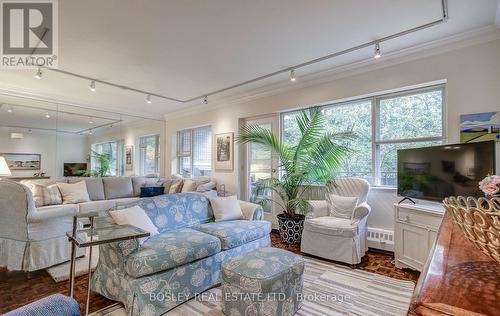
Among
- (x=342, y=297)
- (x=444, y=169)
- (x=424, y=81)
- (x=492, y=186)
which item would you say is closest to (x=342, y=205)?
(x=444, y=169)

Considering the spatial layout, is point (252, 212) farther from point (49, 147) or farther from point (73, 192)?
point (49, 147)

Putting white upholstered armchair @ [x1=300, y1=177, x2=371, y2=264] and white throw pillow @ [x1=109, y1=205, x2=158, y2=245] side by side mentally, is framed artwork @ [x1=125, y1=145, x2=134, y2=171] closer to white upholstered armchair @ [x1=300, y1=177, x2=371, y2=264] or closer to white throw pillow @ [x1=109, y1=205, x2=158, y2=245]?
white throw pillow @ [x1=109, y1=205, x2=158, y2=245]

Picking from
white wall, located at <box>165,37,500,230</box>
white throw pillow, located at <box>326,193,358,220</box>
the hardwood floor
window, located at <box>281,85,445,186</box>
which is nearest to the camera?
the hardwood floor

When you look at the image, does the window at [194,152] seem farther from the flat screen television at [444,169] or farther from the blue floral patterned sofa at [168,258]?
the flat screen television at [444,169]

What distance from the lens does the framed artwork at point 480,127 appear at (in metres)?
2.53

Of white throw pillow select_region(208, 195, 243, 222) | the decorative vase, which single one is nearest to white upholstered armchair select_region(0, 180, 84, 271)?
white throw pillow select_region(208, 195, 243, 222)

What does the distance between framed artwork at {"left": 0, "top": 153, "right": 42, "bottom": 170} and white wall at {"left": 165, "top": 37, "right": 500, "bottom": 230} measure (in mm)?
4038

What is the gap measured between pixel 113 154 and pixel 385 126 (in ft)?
18.4

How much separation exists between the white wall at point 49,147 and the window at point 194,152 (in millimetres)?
2108

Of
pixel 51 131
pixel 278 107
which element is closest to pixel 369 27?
pixel 278 107

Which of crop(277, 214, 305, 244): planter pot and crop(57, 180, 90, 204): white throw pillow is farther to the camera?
crop(57, 180, 90, 204): white throw pillow

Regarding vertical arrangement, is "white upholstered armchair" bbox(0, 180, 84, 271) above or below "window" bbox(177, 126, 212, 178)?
below

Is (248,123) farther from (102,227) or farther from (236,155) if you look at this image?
(102,227)

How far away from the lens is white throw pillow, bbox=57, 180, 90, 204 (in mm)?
4285
